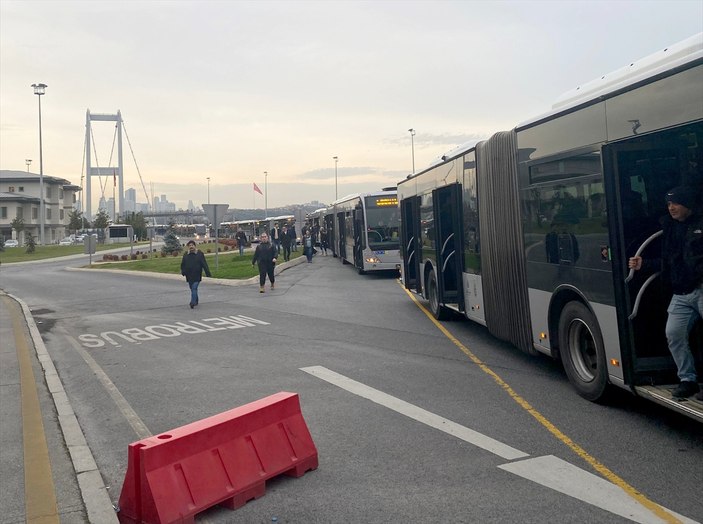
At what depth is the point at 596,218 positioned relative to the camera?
21.4 ft

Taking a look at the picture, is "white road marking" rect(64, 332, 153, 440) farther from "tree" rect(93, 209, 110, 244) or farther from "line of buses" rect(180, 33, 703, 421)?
"tree" rect(93, 209, 110, 244)

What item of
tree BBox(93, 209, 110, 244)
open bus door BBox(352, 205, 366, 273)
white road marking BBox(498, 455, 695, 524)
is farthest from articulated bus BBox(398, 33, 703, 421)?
tree BBox(93, 209, 110, 244)

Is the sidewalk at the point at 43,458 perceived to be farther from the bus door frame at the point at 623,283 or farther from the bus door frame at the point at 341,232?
the bus door frame at the point at 341,232

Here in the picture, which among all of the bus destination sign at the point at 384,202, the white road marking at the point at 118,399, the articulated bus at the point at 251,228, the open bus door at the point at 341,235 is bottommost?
the white road marking at the point at 118,399

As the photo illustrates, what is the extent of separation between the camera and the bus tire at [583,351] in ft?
22.0

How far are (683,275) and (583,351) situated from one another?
188 cm

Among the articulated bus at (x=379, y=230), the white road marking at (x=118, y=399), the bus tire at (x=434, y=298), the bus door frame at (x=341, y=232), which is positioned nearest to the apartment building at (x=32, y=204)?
the bus door frame at (x=341, y=232)

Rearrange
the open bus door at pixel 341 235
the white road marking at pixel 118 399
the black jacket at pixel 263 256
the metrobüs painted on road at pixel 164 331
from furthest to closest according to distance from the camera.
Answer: the open bus door at pixel 341 235, the black jacket at pixel 263 256, the metrobüs painted on road at pixel 164 331, the white road marking at pixel 118 399

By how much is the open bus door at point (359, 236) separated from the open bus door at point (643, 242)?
61.4 feet

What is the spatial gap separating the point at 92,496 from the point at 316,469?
5.30 ft

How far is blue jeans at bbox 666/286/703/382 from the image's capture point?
5.66 metres

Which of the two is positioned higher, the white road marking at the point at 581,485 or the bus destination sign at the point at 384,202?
the bus destination sign at the point at 384,202

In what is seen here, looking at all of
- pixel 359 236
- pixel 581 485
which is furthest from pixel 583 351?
pixel 359 236

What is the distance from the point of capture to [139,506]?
174 inches
